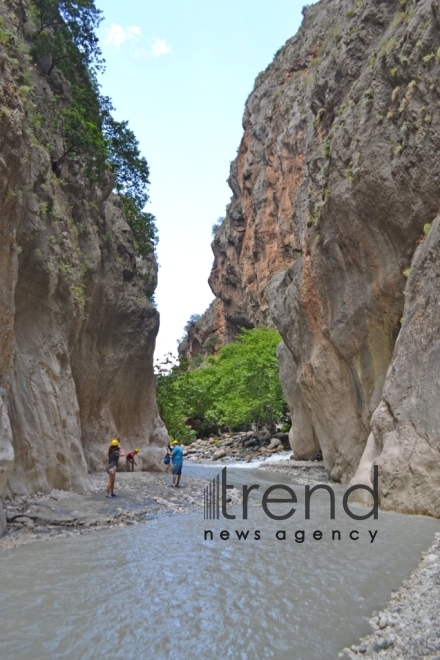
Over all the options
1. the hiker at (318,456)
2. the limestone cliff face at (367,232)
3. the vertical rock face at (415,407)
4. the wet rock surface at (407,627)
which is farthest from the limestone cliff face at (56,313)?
the hiker at (318,456)

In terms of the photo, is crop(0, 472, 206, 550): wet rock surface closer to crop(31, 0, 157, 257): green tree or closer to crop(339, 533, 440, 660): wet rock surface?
crop(339, 533, 440, 660): wet rock surface

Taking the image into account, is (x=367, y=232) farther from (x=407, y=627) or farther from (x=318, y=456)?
(x=318, y=456)

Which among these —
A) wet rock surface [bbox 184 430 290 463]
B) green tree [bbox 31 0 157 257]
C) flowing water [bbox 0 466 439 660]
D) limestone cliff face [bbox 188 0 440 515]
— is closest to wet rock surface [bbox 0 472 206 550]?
flowing water [bbox 0 466 439 660]

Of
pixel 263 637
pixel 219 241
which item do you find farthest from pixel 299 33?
pixel 263 637

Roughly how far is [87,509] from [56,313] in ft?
19.3

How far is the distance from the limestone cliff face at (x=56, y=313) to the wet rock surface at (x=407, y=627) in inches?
251

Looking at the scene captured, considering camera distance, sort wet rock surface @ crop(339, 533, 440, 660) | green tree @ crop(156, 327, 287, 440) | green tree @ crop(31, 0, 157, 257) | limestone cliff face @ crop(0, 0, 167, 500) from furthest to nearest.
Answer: green tree @ crop(156, 327, 287, 440)
green tree @ crop(31, 0, 157, 257)
limestone cliff face @ crop(0, 0, 167, 500)
wet rock surface @ crop(339, 533, 440, 660)

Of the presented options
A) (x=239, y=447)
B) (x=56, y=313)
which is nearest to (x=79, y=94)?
(x=56, y=313)

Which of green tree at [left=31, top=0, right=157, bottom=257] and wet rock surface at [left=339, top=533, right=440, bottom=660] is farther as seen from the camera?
green tree at [left=31, top=0, right=157, bottom=257]

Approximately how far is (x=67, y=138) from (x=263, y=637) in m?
16.9

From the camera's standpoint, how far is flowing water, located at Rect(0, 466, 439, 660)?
14.8ft

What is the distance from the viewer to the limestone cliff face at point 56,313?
1052 centimetres

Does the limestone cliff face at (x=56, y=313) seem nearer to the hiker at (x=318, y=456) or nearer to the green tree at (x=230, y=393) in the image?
the hiker at (x=318, y=456)

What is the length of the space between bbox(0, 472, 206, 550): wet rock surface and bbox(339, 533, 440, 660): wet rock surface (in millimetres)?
5516
